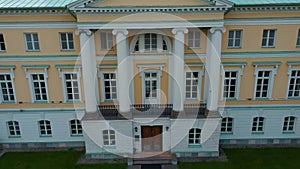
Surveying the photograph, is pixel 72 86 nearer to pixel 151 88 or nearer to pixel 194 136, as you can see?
pixel 151 88

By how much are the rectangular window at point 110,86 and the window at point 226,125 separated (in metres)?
10.5

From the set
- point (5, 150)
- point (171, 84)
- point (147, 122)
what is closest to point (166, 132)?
point (147, 122)

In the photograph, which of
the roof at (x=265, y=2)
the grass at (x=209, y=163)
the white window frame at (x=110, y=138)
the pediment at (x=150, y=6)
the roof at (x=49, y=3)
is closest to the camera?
the pediment at (x=150, y=6)

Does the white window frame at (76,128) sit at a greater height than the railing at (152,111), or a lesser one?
lesser

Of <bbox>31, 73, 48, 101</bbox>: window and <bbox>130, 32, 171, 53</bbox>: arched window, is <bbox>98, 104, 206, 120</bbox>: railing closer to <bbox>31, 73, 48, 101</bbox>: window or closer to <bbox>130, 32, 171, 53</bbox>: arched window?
<bbox>130, 32, 171, 53</bbox>: arched window

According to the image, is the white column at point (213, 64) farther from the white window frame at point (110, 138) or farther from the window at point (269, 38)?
the white window frame at point (110, 138)

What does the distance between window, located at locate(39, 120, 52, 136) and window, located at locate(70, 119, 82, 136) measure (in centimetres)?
214

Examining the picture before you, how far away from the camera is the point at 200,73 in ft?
80.1

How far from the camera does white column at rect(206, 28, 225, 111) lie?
22.0 metres

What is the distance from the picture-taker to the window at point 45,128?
84.9ft

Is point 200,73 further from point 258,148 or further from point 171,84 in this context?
point 258,148

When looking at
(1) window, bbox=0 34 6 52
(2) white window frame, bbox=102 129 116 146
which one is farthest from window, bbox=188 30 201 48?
(1) window, bbox=0 34 6 52

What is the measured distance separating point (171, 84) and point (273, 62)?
907cm

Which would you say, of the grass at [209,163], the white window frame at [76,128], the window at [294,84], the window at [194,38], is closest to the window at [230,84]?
the window at [194,38]
